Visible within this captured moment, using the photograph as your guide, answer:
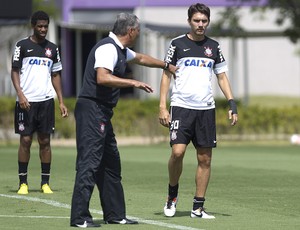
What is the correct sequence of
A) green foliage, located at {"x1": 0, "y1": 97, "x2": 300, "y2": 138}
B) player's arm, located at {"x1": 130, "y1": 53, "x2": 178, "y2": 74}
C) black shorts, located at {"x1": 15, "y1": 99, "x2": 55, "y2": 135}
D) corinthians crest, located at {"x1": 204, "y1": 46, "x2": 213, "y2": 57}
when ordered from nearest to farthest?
player's arm, located at {"x1": 130, "y1": 53, "x2": 178, "y2": 74}
corinthians crest, located at {"x1": 204, "y1": 46, "x2": 213, "y2": 57}
black shorts, located at {"x1": 15, "y1": 99, "x2": 55, "y2": 135}
green foliage, located at {"x1": 0, "y1": 97, "x2": 300, "y2": 138}

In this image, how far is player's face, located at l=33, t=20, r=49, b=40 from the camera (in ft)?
49.4

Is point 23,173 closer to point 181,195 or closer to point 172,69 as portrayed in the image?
point 181,195

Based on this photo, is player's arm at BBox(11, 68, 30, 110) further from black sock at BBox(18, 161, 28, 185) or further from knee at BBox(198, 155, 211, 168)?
knee at BBox(198, 155, 211, 168)

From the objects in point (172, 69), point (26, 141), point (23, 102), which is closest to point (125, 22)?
point (172, 69)

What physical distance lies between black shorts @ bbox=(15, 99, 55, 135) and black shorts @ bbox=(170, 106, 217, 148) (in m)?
3.27

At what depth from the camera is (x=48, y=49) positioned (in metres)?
15.4

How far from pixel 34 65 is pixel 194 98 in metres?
3.62

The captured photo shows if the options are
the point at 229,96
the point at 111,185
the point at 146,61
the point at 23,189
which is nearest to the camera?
the point at 146,61

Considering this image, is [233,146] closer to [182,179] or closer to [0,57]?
[182,179]

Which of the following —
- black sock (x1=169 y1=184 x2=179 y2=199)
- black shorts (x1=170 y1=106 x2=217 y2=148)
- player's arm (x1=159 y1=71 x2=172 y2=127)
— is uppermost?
player's arm (x1=159 y1=71 x2=172 y2=127)

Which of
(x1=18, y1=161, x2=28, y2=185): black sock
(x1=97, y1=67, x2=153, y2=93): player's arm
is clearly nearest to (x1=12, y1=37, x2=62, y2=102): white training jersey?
(x1=18, y1=161, x2=28, y2=185): black sock

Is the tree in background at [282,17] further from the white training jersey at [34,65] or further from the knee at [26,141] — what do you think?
the knee at [26,141]

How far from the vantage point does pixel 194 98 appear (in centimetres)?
1250

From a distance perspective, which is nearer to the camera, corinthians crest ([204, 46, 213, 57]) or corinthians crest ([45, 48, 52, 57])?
corinthians crest ([204, 46, 213, 57])
